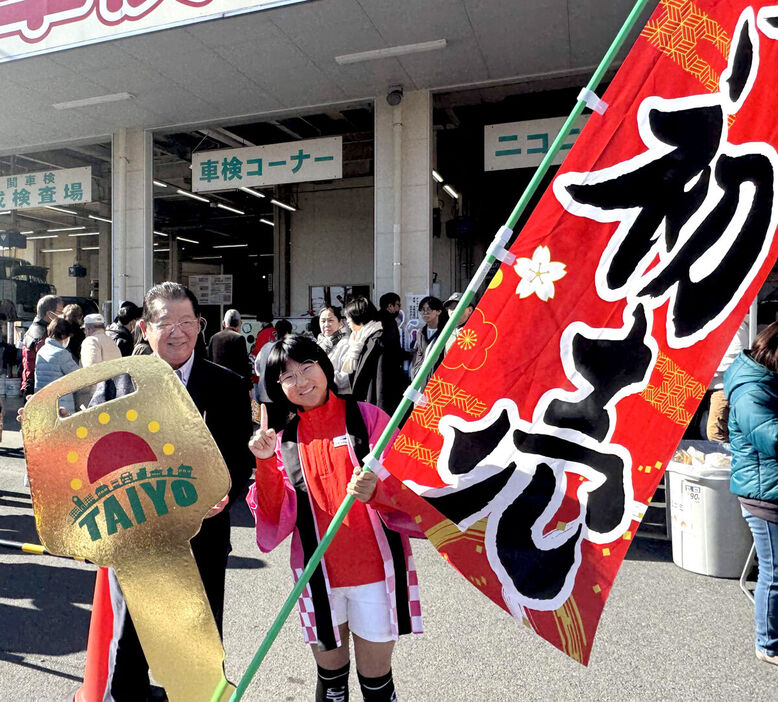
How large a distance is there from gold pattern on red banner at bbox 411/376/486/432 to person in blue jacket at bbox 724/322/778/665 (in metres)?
1.84

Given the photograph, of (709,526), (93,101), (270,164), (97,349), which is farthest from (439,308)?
(93,101)

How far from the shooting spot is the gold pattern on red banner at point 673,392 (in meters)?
1.64

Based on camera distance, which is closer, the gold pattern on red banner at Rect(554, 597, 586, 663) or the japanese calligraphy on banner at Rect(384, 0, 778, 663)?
the gold pattern on red banner at Rect(554, 597, 586, 663)

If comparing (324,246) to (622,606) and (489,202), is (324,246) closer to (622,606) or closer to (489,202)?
(489,202)

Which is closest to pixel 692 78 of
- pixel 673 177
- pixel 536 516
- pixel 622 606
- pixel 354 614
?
pixel 673 177

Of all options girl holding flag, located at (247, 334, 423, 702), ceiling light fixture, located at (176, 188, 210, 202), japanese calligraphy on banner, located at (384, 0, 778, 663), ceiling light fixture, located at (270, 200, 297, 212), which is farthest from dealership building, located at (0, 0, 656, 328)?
girl holding flag, located at (247, 334, 423, 702)

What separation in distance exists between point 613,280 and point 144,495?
1350 millimetres

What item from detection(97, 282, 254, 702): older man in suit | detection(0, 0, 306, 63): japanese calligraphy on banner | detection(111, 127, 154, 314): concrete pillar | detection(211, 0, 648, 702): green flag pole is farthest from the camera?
detection(111, 127, 154, 314): concrete pillar

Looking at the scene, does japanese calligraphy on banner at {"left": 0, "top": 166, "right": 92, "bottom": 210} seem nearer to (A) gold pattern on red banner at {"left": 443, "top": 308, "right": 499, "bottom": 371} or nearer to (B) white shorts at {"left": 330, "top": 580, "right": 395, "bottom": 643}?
(B) white shorts at {"left": 330, "top": 580, "right": 395, "bottom": 643}

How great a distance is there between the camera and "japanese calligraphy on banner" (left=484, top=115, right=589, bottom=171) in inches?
352

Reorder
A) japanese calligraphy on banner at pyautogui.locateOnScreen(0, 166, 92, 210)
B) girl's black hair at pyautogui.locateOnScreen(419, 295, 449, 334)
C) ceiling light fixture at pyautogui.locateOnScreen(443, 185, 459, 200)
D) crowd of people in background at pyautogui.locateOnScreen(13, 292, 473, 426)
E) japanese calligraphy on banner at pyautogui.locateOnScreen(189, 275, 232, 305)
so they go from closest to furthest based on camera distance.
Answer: crowd of people in background at pyautogui.locateOnScreen(13, 292, 473, 426) → girl's black hair at pyautogui.locateOnScreen(419, 295, 449, 334) → japanese calligraphy on banner at pyautogui.locateOnScreen(0, 166, 92, 210) → ceiling light fixture at pyautogui.locateOnScreen(443, 185, 459, 200) → japanese calligraphy on banner at pyautogui.locateOnScreen(189, 275, 232, 305)

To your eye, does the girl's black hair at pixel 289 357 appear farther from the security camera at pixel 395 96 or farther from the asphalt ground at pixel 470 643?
the security camera at pixel 395 96

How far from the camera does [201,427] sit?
1.54m

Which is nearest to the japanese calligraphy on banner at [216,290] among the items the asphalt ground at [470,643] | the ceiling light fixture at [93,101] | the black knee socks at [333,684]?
the ceiling light fixture at [93,101]
